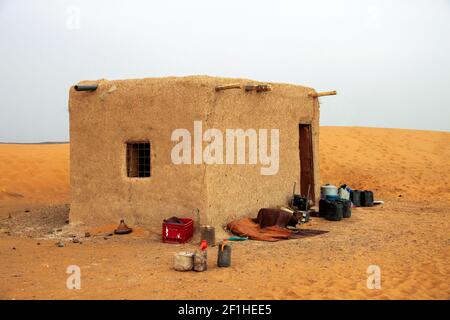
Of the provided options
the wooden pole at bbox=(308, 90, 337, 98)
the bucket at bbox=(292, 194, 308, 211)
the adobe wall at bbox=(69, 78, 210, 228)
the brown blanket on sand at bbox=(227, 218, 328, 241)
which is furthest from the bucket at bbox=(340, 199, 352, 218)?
the adobe wall at bbox=(69, 78, 210, 228)

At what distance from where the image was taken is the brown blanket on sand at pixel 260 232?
7.78m

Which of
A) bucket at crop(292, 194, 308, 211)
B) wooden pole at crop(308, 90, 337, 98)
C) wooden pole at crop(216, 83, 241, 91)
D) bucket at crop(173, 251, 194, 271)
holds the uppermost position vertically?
wooden pole at crop(308, 90, 337, 98)

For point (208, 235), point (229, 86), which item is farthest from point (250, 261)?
point (229, 86)

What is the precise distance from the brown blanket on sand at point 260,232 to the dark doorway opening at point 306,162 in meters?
2.89

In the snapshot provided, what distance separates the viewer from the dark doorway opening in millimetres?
11047

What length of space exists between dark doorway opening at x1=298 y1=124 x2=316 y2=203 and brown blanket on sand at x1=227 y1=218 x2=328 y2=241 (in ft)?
9.48

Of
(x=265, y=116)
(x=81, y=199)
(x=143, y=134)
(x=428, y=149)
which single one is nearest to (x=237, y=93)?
(x=265, y=116)

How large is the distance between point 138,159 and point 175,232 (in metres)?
1.99

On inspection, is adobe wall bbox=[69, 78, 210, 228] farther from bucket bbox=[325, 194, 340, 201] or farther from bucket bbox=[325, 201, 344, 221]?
bucket bbox=[325, 194, 340, 201]

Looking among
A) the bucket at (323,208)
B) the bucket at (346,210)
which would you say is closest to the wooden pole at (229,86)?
the bucket at (323,208)

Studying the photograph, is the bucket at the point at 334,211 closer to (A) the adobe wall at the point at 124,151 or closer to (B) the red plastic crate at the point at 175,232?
(A) the adobe wall at the point at 124,151

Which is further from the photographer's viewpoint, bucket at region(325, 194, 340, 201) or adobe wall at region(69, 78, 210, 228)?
bucket at region(325, 194, 340, 201)

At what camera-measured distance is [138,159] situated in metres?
8.67

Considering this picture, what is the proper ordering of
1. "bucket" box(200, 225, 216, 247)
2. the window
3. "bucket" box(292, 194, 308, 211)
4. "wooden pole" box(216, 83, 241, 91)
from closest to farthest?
1. "bucket" box(200, 225, 216, 247)
2. "wooden pole" box(216, 83, 241, 91)
3. the window
4. "bucket" box(292, 194, 308, 211)
